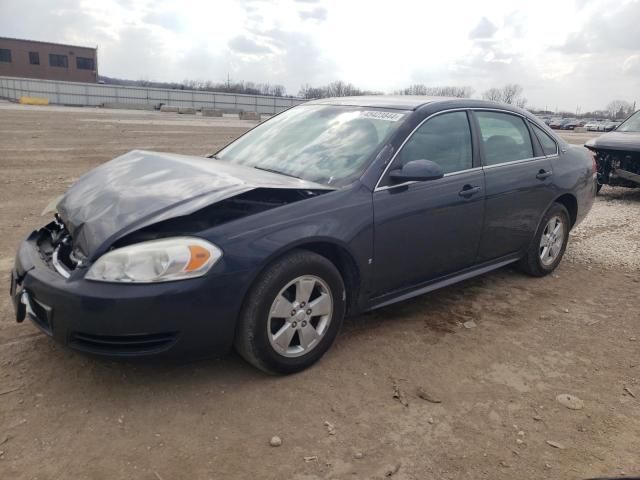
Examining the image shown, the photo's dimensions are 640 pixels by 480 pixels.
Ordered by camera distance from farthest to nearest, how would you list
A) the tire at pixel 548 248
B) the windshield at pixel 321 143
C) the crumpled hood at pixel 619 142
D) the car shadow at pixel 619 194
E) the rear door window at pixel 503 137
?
the car shadow at pixel 619 194, the crumpled hood at pixel 619 142, the tire at pixel 548 248, the rear door window at pixel 503 137, the windshield at pixel 321 143

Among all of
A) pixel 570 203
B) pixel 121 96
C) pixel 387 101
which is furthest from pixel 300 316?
pixel 121 96

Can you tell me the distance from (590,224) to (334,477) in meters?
6.68

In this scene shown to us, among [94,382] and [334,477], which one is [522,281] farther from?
[94,382]

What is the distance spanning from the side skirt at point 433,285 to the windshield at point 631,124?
7.19 metres

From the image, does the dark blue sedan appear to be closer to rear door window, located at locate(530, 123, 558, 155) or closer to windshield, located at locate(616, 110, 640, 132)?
rear door window, located at locate(530, 123, 558, 155)

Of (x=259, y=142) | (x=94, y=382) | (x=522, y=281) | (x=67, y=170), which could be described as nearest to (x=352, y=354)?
(x=94, y=382)

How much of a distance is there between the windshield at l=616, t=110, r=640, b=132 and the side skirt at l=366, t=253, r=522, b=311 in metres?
7.19

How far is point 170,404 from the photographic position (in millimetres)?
2908

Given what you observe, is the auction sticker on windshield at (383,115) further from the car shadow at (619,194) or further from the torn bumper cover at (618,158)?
the car shadow at (619,194)

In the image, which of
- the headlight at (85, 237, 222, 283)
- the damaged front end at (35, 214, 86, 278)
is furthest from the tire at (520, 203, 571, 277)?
the damaged front end at (35, 214, 86, 278)

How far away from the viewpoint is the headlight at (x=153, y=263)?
269 cm

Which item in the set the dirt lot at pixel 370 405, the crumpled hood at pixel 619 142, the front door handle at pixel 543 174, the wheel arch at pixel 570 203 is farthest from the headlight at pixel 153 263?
the crumpled hood at pixel 619 142

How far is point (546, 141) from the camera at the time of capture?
5117 mm

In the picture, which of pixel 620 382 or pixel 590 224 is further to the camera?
pixel 590 224
